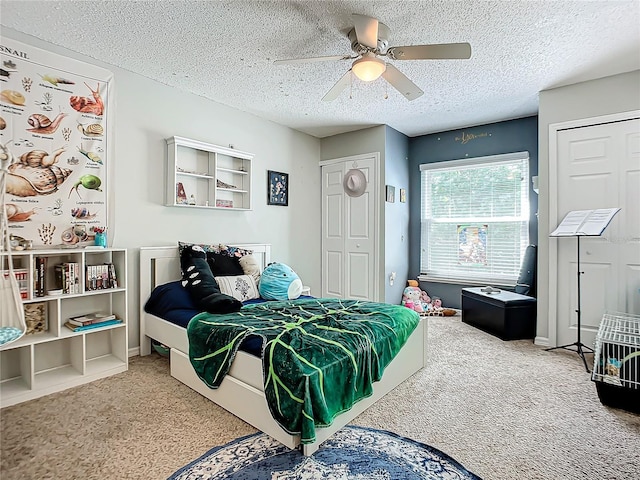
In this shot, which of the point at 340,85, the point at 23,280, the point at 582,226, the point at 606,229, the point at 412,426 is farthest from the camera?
the point at 606,229

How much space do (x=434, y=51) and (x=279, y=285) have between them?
2.31 meters

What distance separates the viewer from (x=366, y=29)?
7.09 feet

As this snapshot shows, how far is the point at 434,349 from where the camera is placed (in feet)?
11.0

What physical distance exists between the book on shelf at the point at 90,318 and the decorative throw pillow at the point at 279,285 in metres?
1.31

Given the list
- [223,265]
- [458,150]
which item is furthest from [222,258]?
[458,150]

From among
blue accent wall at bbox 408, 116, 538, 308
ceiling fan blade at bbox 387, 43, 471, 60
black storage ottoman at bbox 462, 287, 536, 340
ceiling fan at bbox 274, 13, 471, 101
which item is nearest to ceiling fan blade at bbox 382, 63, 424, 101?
ceiling fan at bbox 274, 13, 471, 101

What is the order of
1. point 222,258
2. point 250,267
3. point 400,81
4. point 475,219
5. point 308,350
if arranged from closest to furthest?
1. point 308,350
2. point 400,81
3. point 222,258
4. point 250,267
5. point 475,219

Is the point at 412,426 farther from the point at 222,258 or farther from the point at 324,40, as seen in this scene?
the point at 324,40

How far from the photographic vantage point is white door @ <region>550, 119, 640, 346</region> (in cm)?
311

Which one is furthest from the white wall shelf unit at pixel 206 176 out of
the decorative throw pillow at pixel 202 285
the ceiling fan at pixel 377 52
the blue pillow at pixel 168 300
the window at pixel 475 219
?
the window at pixel 475 219

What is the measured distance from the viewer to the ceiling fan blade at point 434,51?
2.11 m

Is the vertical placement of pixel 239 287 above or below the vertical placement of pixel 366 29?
below

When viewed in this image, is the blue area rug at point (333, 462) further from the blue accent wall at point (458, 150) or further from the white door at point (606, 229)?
the blue accent wall at point (458, 150)

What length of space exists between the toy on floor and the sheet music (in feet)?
6.27
